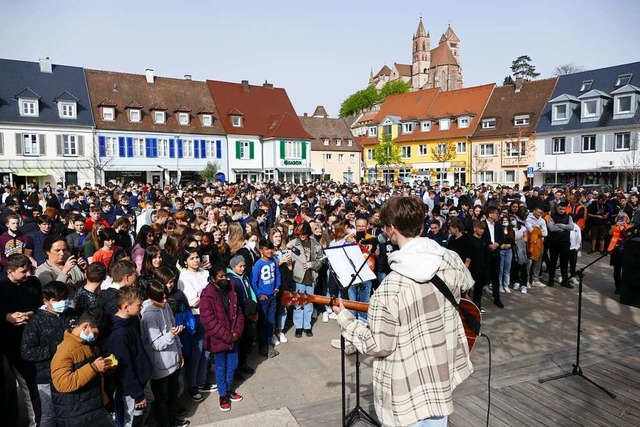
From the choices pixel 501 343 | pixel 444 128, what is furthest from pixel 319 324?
pixel 444 128

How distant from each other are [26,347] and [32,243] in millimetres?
4322

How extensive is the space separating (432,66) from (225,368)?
103 m

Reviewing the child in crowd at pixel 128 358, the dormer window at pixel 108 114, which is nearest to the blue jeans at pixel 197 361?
the child in crowd at pixel 128 358

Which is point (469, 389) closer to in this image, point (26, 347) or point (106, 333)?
point (106, 333)

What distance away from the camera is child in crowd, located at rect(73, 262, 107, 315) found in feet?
14.4

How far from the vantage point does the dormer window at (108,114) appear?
38.1 m

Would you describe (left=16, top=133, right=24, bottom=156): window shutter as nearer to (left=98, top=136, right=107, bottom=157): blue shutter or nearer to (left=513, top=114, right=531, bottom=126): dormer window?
(left=98, top=136, right=107, bottom=157): blue shutter

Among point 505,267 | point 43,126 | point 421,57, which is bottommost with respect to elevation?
point 505,267

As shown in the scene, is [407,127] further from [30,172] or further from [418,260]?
[418,260]

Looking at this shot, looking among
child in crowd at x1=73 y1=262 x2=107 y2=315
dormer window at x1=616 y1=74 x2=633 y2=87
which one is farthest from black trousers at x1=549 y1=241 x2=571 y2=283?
dormer window at x1=616 y1=74 x2=633 y2=87

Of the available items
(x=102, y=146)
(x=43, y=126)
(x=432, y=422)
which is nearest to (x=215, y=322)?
(x=432, y=422)

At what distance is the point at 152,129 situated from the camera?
39.4 metres

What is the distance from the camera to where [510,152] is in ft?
145

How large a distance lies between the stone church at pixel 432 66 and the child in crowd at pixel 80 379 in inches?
3765
